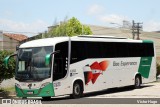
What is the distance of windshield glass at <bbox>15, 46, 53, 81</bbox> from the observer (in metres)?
19.3

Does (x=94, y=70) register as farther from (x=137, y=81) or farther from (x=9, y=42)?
(x=9, y=42)

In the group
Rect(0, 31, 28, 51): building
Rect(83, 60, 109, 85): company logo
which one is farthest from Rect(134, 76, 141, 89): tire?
Rect(0, 31, 28, 51): building

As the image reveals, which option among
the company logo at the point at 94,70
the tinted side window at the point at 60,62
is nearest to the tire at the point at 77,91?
the company logo at the point at 94,70

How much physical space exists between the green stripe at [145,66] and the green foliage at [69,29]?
1060 inches

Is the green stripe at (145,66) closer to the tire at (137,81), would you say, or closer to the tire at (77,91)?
the tire at (137,81)

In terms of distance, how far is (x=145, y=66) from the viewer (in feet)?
91.0

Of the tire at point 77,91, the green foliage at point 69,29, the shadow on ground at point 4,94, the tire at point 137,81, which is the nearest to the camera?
the tire at point 77,91

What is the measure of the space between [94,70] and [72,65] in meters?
2.32

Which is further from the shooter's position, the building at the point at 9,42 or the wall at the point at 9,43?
the wall at the point at 9,43

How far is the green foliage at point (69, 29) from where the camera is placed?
54.6 meters

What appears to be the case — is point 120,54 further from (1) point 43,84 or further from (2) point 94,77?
(1) point 43,84

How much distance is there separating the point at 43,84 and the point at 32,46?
90.3 inches

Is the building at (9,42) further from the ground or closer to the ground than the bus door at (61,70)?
further from the ground

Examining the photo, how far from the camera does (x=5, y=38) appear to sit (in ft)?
282
